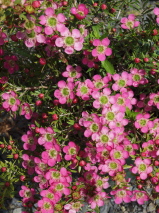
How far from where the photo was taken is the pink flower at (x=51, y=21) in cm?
148

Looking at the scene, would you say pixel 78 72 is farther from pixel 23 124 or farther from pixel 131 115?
pixel 23 124

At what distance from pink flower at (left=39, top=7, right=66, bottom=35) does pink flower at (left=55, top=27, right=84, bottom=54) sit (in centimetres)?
4

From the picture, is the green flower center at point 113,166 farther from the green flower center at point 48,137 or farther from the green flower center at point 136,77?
the green flower center at point 136,77

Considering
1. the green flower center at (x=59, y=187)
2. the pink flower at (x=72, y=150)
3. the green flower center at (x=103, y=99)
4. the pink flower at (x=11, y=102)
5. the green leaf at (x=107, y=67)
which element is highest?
the green leaf at (x=107, y=67)

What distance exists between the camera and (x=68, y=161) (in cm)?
188

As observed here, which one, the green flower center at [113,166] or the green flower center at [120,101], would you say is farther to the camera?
the green flower center at [120,101]

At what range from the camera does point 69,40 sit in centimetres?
159

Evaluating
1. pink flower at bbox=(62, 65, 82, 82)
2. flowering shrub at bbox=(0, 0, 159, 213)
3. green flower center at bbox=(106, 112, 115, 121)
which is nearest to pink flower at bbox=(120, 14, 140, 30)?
flowering shrub at bbox=(0, 0, 159, 213)

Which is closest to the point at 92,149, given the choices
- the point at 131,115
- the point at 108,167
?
the point at 108,167

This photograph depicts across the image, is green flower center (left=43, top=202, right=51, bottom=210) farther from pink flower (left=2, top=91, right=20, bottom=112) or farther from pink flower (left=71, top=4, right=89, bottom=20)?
pink flower (left=71, top=4, right=89, bottom=20)

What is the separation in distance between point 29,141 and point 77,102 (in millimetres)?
418

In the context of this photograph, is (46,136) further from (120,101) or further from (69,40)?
(69,40)

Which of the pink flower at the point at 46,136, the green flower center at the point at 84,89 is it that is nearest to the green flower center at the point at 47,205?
the pink flower at the point at 46,136

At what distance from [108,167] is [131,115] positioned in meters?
0.38
